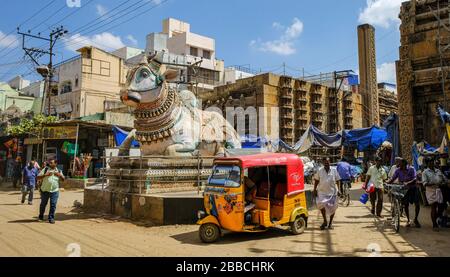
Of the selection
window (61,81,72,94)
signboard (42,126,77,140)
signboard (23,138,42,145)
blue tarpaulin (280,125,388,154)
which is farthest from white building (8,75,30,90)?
blue tarpaulin (280,125,388,154)

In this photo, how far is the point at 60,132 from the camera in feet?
71.2

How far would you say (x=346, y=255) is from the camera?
20.1 ft

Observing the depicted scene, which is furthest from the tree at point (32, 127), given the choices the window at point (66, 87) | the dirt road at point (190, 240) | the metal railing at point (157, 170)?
Result: the dirt road at point (190, 240)

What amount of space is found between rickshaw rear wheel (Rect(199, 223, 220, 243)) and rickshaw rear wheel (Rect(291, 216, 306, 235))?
174cm

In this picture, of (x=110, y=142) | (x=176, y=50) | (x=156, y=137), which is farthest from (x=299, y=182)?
(x=176, y=50)

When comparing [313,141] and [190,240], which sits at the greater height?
[313,141]

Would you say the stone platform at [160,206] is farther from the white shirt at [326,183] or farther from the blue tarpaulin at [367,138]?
the blue tarpaulin at [367,138]

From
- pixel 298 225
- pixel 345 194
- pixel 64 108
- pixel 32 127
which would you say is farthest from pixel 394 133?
pixel 64 108

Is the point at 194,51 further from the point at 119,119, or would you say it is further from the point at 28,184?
the point at 28,184

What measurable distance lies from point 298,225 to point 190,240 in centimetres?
239

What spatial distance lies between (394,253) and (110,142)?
20.0 meters

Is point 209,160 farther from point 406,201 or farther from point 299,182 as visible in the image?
point 406,201

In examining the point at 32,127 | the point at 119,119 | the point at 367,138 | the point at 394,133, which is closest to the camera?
the point at 394,133
